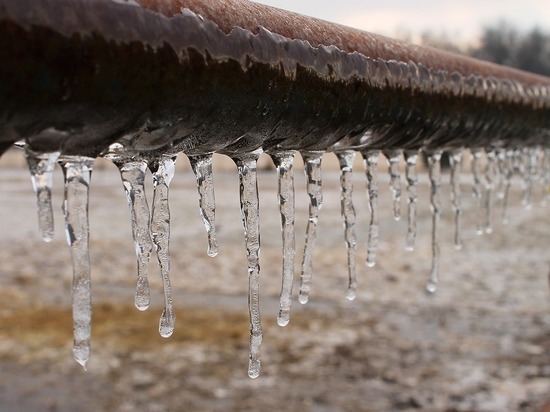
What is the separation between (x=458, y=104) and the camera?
1.28 m

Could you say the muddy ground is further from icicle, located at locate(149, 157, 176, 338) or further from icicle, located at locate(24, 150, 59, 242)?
icicle, located at locate(24, 150, 59, 242)

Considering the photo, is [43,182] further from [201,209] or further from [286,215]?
[286,215]

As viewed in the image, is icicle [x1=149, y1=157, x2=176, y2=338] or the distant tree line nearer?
icicle [x1=149, y1=157, x2=176, y2=338]

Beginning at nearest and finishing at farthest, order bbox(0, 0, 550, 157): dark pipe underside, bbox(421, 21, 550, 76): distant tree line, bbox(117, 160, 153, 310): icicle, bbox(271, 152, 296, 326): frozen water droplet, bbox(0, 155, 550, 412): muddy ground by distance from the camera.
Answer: bbox(0, 0, 550, 157): dark pipe underside, bbox(117, 160, 153, 310): icicle, bbox(271, 152, 296, 326): frozen water droplet, bbox(0, 155, 550, 412): muddy ground, bbox(421, 21, 550, 76): distant tree line

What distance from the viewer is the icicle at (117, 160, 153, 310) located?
2.96 feet

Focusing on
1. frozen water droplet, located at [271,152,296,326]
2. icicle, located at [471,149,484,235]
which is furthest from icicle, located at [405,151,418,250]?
frozen water droplet, located at [271,152,296,326]

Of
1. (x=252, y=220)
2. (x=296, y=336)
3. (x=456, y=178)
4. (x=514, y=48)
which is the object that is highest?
(x=514, y=48)

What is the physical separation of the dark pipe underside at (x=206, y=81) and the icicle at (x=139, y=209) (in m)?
0.06

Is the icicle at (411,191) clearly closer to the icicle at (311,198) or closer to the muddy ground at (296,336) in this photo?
the icicle at (311,198)

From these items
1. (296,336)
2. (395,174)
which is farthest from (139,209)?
(296,336)

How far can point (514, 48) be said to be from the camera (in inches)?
1977

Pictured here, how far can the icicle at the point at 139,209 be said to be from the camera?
902mm

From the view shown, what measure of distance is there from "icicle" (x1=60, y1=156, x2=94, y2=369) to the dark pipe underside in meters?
0.05

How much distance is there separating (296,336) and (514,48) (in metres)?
48.4
